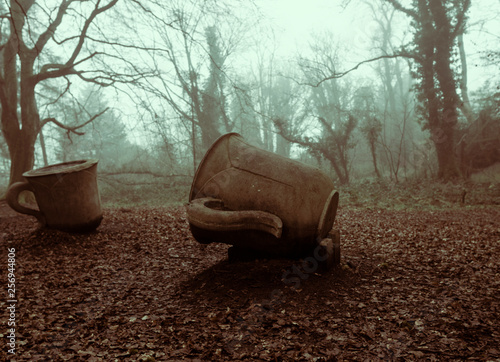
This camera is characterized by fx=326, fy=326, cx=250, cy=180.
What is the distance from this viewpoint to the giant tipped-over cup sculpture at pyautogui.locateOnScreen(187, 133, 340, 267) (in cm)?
266

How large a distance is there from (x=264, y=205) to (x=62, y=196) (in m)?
3.02

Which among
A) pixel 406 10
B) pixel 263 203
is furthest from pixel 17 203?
pixel 406 10

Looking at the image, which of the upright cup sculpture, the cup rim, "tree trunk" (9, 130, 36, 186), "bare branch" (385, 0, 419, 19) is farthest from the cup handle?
"bare branch" (385, 0, 419, 19)

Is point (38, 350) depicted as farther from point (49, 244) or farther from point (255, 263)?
point (49, 244)

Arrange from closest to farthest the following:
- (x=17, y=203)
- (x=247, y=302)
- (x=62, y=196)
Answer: (x=247, y=302) < (x=62, y=196) < (x=17, y=203)

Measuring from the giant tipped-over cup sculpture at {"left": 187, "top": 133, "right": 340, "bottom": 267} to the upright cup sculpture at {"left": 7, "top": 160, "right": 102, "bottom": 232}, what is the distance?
2.19 meters

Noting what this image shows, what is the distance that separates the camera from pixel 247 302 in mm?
2539

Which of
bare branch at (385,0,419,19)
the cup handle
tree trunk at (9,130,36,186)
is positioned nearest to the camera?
the cup handle

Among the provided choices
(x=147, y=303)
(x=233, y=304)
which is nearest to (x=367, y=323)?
(x=233, y=304)

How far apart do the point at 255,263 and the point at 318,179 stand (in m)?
0.97

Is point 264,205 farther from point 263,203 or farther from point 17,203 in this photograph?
point 17,203

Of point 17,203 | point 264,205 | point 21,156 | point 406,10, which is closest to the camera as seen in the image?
point 264,205

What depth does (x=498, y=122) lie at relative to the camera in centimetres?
1084

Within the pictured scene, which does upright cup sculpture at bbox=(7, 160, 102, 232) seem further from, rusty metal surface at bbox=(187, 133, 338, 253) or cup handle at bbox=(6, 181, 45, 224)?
rusty metal surface at bbox=(187, 133, 338, 253)
